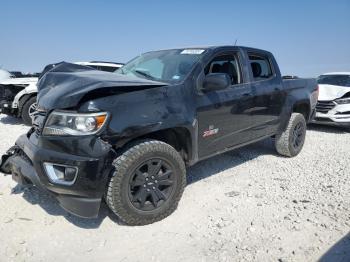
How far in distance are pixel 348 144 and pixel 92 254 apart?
19.4 feet

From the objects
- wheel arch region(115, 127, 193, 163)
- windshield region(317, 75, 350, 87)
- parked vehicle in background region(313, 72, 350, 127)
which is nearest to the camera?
wheel arch region(115, 127, 193, 163)

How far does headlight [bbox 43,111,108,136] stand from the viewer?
279cm

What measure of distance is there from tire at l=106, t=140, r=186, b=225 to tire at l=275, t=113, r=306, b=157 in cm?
268

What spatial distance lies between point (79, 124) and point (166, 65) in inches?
64.4

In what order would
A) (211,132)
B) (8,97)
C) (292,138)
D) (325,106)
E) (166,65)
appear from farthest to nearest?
(8,97) → (325,106) → (292,138) → (166,65) → (211,132)

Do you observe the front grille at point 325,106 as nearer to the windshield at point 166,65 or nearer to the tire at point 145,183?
the windshield at point 166,65

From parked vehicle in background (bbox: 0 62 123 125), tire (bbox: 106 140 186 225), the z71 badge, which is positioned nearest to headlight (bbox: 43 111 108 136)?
tire (bbox: 106 140 186 225)

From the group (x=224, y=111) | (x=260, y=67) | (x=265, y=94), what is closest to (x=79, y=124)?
(x=224, y=111)

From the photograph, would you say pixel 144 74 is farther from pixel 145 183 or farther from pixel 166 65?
pixel 145 183

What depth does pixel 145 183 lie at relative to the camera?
3168 millimetres

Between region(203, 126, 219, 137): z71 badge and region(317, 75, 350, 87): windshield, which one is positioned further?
region(317, 75, 350, 87): windshield

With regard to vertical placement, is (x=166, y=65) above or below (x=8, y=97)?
above

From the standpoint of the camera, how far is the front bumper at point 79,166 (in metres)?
2.76

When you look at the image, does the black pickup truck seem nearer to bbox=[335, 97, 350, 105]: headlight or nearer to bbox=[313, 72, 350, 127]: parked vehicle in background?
bbox=[313, 72, 350, 127]: parked vehicle in background
